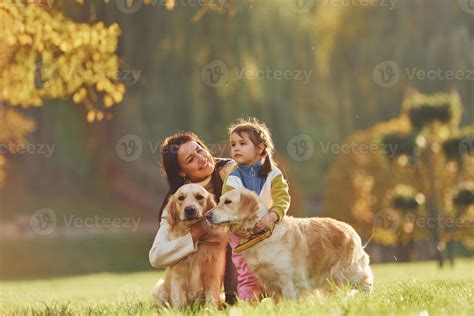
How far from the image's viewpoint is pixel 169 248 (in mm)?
6305

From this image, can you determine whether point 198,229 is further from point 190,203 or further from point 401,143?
point 401,143

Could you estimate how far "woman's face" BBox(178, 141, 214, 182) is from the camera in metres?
6.65

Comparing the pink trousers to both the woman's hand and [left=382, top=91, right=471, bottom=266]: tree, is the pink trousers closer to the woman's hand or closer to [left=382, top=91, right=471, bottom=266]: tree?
the woman's hand

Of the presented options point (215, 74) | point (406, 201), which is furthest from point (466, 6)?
point (215, 74)

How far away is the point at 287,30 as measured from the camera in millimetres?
22578

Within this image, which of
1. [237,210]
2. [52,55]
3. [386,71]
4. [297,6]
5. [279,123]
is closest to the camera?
[237,210]

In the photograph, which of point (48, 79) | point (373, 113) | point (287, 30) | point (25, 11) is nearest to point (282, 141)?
point (287, 30)

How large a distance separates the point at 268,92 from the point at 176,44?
354 cm

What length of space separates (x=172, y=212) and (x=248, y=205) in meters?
0.74

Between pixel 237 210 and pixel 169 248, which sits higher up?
pixel 237 210

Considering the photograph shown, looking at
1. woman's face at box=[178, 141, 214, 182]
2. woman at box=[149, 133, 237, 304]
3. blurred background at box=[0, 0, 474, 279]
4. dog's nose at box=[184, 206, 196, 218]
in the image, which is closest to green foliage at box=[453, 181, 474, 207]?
blurred background at box=[0, 0, 474, 279]

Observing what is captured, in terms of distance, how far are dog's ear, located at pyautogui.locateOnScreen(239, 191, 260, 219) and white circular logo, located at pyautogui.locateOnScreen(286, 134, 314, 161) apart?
1683cm

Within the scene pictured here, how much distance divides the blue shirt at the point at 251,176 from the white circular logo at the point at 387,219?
2199 centimetres

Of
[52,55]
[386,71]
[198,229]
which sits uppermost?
[386,71]
